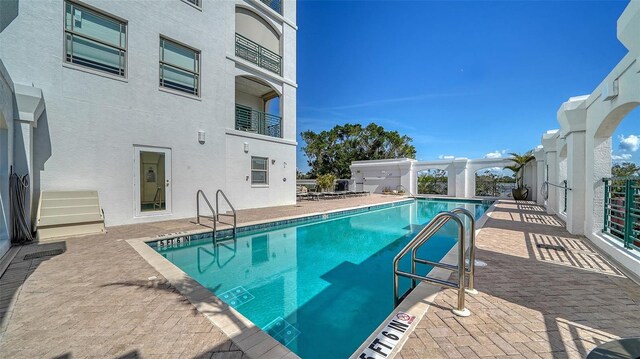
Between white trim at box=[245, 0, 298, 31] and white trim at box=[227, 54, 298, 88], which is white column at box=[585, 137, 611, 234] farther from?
white trim at box=[245, 0, 298, 31]

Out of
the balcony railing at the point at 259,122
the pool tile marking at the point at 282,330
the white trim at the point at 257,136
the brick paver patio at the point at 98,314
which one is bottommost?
the pool tile marking at the point at 282,330

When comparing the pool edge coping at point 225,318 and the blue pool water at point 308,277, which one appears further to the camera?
the blue pool water at point 308,277

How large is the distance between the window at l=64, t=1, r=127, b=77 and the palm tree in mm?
19023

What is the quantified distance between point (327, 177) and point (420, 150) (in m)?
22.0

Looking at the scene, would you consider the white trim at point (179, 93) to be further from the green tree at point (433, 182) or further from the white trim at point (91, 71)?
the green tree at point (433, 182)

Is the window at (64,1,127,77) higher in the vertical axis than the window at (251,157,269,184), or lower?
higher

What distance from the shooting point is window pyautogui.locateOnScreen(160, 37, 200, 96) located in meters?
7.78

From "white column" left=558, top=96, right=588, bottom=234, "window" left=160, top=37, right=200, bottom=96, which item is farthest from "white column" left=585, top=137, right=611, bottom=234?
"window" left=160, top=37, right=200, bottom=96

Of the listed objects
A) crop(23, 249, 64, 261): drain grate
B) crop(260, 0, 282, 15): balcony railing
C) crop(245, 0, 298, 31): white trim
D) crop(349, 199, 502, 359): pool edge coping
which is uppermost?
crop(260, 0, 282, 15): balcony railing

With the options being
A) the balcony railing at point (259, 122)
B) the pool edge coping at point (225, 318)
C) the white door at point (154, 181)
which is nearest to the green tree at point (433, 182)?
the balcony railing at point (259, 122)

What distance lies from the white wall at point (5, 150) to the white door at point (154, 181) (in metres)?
2.55

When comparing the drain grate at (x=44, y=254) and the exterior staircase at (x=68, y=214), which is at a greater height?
the exterior staircase at (x=68, y=214)

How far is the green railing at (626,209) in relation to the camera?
3799 mm

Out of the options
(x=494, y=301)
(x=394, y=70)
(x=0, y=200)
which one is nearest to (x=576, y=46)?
(x=394, y=70)
